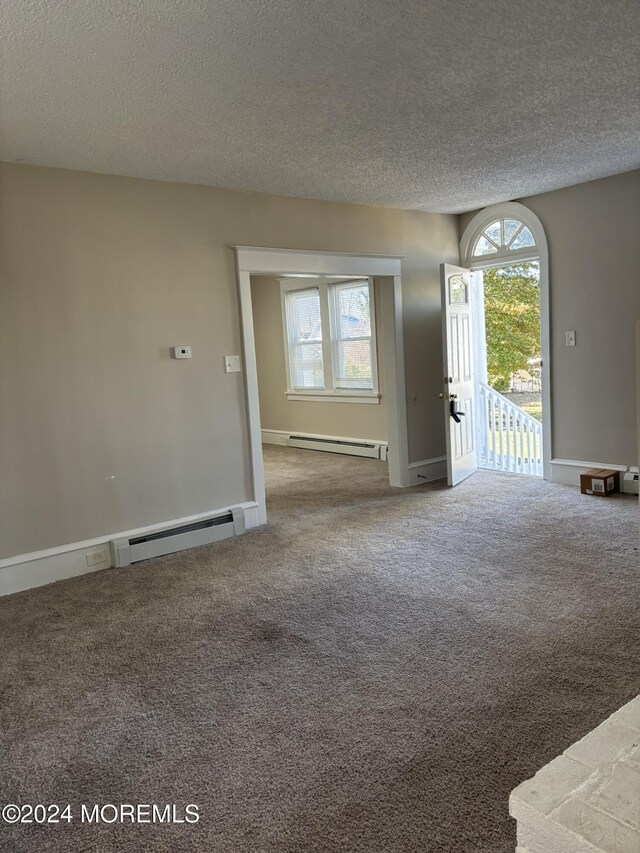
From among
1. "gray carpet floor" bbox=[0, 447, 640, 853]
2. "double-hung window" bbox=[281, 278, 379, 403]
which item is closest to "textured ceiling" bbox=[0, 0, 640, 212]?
"gray carpet floor" bbox=[0, 447, 640, 853]

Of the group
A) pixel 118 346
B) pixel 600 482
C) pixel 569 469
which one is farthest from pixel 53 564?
pixel 569 469

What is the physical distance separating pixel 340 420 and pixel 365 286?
5.55 ft

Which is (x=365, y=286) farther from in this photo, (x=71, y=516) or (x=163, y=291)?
(x=71, y=516)

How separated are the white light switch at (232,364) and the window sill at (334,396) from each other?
2.98 meters

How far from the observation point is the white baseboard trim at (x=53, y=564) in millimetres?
3629

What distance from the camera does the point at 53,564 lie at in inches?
149

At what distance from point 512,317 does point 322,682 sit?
9.72 m

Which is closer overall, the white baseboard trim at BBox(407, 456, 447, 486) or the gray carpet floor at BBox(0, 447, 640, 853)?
the gray carpet floor at BBox(0, 447, 640, 853)

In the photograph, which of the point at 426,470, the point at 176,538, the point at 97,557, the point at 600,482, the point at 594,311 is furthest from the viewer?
the point at 426,470

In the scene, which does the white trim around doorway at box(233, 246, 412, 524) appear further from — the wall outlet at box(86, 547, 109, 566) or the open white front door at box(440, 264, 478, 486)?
the wall outlet at box(86, 547, 109, 566)

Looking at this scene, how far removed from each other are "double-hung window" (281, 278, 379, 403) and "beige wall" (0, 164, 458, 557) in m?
2.47

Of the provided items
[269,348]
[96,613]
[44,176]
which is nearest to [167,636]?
[96,613]

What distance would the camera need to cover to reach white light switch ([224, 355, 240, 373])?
4.52m

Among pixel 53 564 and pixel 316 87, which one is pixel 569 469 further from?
pixel 53 564
